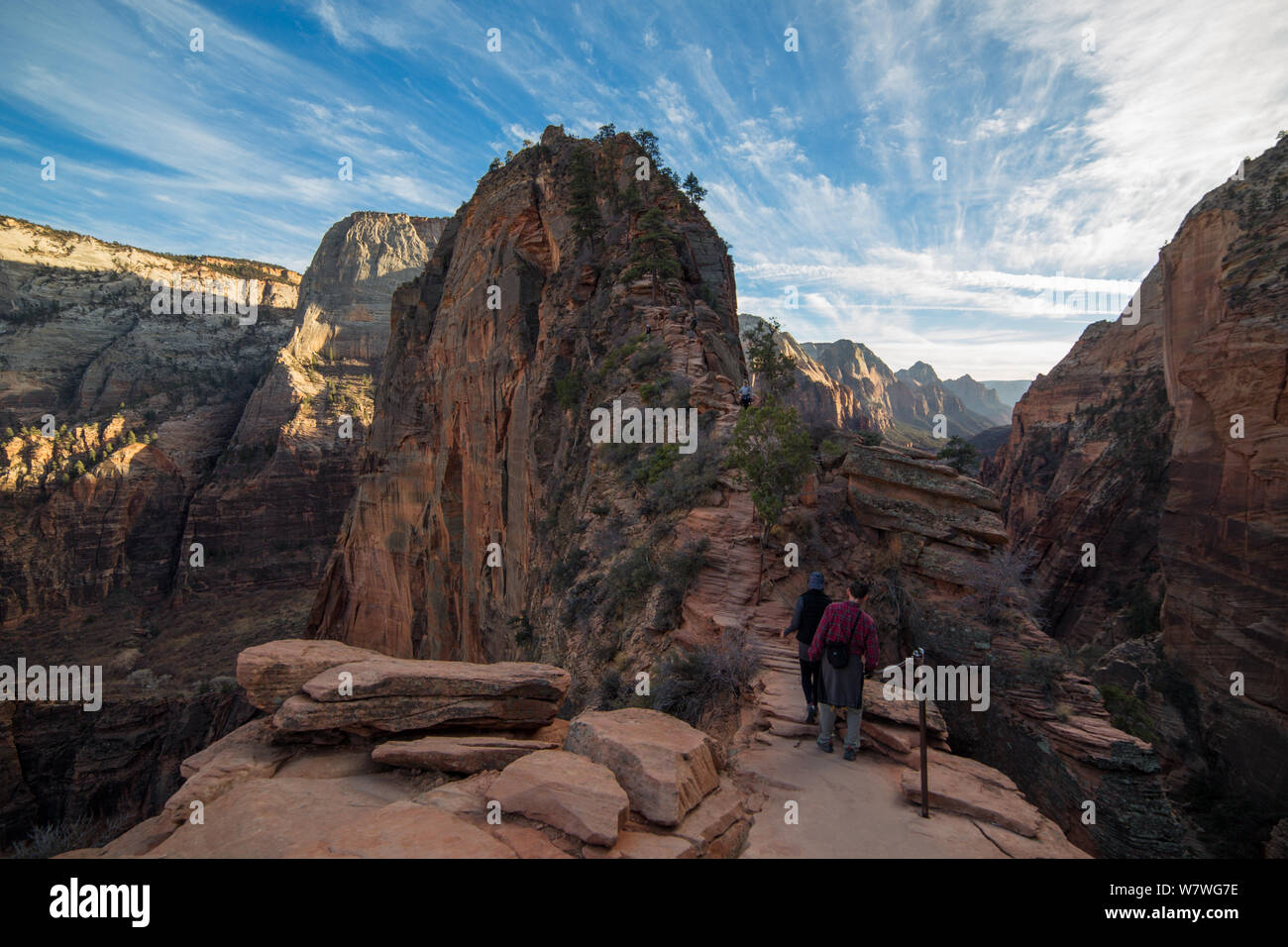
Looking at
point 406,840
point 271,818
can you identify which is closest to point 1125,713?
point 406,840

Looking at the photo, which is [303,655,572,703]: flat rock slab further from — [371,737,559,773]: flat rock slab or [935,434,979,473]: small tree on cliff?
[935,434,979,473]: small tree on cliff

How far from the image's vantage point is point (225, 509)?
5362 cm

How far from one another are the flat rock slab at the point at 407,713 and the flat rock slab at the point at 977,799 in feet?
13.5

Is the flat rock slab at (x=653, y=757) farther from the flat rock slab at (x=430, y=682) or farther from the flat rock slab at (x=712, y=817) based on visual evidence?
the flat rock slab at (x=430, y=682)

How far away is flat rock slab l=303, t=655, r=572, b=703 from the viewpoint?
594 centimetres

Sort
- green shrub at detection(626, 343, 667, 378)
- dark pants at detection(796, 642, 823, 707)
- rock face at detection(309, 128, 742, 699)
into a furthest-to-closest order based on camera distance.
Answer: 1. green shrub at detection(626, 343, 667, 378)
2. rock face at detection(309, 128, 742, 699)
3. dark pants at detection(796, 642, 823, 707)

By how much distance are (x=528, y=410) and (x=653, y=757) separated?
61.6 ft

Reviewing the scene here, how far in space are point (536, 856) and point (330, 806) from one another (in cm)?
225

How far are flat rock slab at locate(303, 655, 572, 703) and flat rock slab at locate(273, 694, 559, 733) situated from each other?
2.5 inches

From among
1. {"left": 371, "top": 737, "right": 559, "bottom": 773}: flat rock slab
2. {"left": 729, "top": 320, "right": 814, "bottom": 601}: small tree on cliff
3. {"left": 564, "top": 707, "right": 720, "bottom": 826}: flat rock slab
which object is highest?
{"left": 729, "top": 320, "right": 814, "bottom": 601}: small tree on cliff

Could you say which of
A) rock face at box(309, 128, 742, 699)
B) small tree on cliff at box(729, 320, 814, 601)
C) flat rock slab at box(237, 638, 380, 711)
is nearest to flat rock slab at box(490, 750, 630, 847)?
flat rock slab at box(237, 638, 380, 711)
